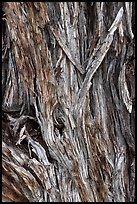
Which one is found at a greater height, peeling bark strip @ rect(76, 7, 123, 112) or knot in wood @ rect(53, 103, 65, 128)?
peeling bark strip @ rect(76, 7, 123, 112)

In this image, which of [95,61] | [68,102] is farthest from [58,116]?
[95,61]

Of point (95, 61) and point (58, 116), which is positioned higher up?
point (95, 61)

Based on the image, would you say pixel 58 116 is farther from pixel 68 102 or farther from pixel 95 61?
pixel 95 61

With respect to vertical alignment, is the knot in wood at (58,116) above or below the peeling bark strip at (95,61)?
below

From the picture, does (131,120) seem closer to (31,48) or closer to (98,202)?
(98,202)
